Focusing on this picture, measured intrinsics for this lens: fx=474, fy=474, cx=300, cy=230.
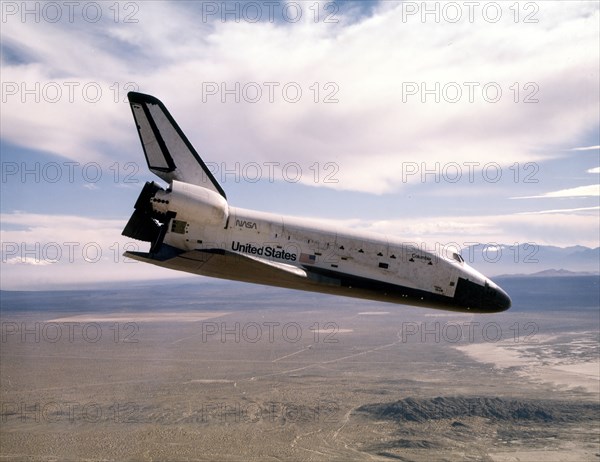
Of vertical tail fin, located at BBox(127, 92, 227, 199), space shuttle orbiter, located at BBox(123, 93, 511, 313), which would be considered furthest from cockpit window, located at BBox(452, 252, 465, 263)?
vertical tail fin, located at BBox(127, 92, 227, 199)

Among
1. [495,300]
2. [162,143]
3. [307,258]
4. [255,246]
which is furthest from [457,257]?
[162,143]

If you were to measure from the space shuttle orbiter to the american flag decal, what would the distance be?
5cm

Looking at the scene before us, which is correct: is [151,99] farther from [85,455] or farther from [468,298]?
[85,455]

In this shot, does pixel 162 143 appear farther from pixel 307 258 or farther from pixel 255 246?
pixel 307 258

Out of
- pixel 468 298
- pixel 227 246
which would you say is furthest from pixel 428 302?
pixel 227 246

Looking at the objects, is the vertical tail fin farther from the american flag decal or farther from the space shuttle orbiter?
the american flag decal

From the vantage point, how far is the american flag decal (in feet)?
74.3

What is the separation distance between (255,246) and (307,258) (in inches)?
103

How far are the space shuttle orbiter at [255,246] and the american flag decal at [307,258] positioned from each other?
0.05 m

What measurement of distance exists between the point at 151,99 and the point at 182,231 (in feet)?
22.7

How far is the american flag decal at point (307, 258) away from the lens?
22.7 metres

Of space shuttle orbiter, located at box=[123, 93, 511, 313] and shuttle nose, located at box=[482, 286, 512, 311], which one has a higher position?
space shuttle orbiter, located at box=[123, 93, 511, 313]

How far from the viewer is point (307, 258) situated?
22.8m

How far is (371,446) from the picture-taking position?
18238cm
